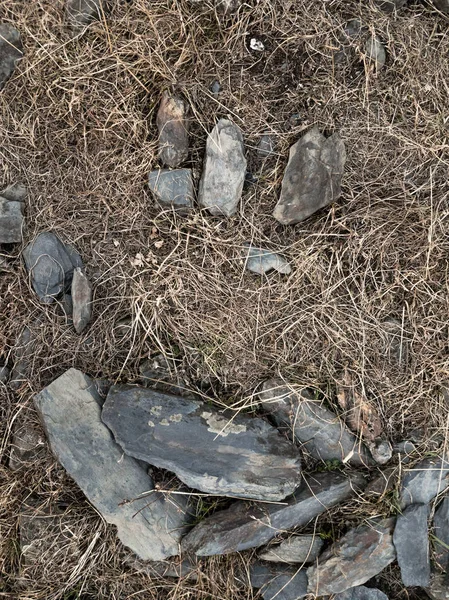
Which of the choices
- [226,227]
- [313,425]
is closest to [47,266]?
[226,227]

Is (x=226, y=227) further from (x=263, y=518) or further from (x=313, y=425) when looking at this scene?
(x=263, y=518)

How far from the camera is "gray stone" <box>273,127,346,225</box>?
2.76 metres

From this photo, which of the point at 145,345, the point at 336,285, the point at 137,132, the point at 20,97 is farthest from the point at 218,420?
the point at 20,97

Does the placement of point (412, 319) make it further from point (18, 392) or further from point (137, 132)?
point (18, 392)

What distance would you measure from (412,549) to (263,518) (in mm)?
752

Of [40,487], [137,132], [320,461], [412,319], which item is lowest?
[40,487]

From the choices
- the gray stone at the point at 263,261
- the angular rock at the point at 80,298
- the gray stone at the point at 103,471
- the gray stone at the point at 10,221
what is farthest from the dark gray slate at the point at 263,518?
the gray stone at the point at 10,221

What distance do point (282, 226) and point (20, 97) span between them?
5.26 feet

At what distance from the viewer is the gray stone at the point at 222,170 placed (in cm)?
276

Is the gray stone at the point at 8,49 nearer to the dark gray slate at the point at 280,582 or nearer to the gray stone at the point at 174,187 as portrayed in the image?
the gray stone at the point at 174,187

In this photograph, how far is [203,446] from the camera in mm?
2641

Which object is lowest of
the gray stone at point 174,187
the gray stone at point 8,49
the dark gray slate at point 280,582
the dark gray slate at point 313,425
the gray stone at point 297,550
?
the dark gray slate at point 280,582

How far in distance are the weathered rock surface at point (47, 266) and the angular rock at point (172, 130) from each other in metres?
0.75

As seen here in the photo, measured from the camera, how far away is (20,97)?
2.91 meters
